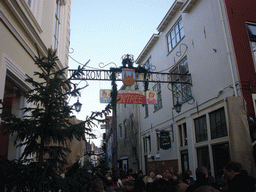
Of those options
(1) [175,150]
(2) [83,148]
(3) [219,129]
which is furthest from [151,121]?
(2) [83,148]

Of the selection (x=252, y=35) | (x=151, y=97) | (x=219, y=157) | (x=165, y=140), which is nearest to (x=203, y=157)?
(x=219, y=157)

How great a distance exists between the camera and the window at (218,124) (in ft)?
32.0

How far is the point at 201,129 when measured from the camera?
1140cm

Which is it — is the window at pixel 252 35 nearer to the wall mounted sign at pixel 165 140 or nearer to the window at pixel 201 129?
the window at pixel 201 129

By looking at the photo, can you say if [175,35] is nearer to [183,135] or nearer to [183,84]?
[183,84]

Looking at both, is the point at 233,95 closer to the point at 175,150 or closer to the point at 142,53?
the point at 175,150

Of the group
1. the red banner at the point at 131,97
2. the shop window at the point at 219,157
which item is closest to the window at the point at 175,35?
the red banner at the point at 131,97

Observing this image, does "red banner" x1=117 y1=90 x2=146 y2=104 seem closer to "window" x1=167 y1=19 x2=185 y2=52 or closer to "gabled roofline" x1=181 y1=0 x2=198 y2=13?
"window" x1=167 y1=19 x2=185 y2=52

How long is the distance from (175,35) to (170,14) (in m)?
1.48

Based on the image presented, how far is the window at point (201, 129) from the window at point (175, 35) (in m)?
5.11

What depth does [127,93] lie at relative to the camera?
11633 millimetres

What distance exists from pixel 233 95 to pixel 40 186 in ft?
26.4

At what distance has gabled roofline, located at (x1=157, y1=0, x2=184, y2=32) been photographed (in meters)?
14.1

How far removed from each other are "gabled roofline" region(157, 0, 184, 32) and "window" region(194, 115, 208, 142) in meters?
7.08
